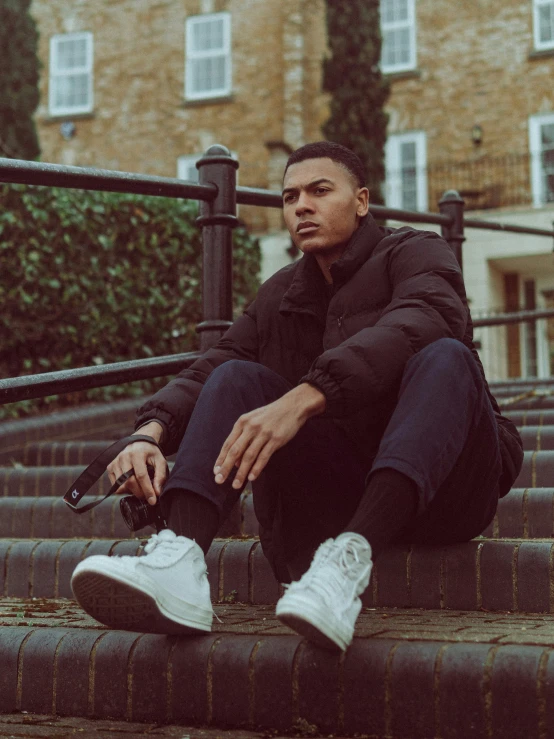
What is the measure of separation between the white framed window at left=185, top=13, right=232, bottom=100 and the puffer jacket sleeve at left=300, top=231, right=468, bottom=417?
17.2 metres

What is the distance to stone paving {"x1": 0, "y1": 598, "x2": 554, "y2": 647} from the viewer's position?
2184 millimetres

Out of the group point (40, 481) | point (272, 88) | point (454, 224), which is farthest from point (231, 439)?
point (272, 88)

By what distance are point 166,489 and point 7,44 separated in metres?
14.0

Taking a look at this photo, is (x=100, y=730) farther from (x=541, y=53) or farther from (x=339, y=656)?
(x=541, y=53)

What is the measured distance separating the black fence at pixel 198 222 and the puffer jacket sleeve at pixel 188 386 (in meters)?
0.43

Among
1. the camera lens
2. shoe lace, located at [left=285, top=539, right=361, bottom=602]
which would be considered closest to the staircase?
shoe lace, located at [left=285, top=539, right=361, bottom=602]

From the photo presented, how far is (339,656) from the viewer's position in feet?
6.99

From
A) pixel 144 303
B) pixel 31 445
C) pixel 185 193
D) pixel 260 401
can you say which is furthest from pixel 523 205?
pixel 260 401

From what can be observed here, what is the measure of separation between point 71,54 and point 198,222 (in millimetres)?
17635

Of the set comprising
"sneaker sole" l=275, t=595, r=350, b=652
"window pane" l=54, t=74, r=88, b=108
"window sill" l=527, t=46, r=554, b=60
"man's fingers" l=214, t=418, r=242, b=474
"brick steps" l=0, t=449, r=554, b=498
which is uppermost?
"window pane" l=54, t=74, r=88, b=108

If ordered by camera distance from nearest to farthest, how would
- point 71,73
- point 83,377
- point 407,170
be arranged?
point 83,377 → point 407,170 → point 71,73

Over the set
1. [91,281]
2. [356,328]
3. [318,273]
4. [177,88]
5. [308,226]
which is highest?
[177,88]

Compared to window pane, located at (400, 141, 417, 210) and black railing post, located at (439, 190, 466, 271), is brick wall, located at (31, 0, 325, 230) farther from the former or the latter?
black railing post, located at (439, 190, 466, 271)

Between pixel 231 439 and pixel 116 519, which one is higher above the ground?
pixel 231 439
